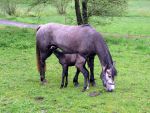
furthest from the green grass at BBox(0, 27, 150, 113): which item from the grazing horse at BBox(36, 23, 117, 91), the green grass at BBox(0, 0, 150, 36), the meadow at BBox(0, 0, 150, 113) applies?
the green grass at BBox(0, 0, 150, 36)

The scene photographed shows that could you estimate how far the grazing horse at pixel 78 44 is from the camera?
34.8 feet

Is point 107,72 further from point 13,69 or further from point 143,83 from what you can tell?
point 13,69

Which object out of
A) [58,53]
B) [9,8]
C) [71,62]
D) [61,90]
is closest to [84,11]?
[58,53]

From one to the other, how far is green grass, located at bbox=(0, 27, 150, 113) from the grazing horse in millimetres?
578

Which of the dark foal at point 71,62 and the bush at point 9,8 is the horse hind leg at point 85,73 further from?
the bush at point 9,8

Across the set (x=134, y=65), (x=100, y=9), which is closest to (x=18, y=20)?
(x=100, y=9)

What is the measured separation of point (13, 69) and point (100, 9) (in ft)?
32.4

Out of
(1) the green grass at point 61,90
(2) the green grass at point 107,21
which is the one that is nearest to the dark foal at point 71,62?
(1) the green grass at point 61,90

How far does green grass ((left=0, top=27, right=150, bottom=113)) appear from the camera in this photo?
9352mm

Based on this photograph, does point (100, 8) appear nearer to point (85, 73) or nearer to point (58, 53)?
point (58, 53)

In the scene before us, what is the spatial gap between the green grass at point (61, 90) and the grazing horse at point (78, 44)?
578 millimetres

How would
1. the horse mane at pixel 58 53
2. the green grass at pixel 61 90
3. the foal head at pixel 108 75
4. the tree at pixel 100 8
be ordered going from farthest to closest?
1. the tree at pixel 100 8
2. the horse mane at pixel 58 53
3. the foal head at pixel 108 75
4. the green grass at pixel 61 90

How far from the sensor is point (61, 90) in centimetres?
1097

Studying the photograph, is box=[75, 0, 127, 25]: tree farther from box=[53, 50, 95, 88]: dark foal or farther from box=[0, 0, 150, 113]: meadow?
box=[53, 50, 95, 88]: dark foal
